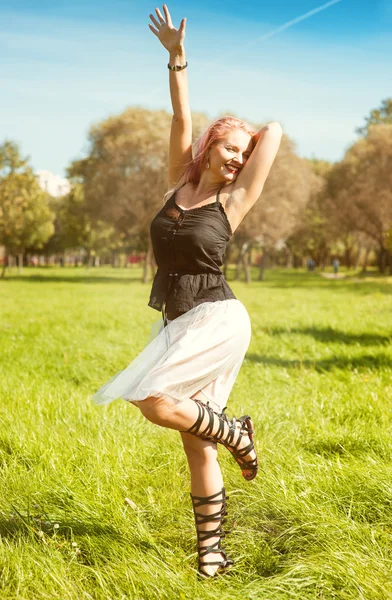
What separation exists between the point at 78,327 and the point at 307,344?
4.66m

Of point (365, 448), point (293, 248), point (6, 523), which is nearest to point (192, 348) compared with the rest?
point (6, 523)

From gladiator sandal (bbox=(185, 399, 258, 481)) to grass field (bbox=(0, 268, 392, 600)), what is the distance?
0.46 meters

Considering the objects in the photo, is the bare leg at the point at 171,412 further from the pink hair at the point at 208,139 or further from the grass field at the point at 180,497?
the pink hair at the point at 208,139

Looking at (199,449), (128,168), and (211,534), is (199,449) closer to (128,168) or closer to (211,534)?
(211,534)

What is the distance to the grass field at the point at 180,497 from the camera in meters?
3.07

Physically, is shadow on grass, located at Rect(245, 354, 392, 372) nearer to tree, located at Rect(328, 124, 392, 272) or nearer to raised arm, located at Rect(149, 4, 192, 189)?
raised arm, located at Rect(149, 4, 192, 189)

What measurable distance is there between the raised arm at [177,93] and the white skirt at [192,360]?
100cm

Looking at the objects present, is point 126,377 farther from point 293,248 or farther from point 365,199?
point 293,248

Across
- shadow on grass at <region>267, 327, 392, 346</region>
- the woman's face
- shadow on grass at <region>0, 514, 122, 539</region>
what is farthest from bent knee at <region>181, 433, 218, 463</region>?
shadow on grass at <region>267, 327, 392, 346</region>

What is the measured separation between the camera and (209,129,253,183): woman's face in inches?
136

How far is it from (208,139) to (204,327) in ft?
3.54

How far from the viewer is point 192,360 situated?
10.4 feet

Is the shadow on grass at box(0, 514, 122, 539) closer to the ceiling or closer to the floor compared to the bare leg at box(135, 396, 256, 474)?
closer to the floor

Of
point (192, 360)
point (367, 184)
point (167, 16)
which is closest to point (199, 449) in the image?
point (192, 360)
